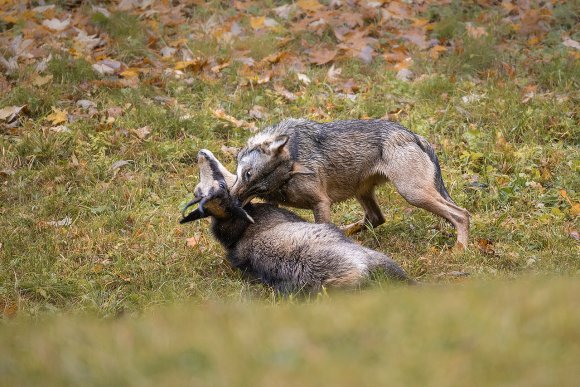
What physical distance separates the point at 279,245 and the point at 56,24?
7.45 meters

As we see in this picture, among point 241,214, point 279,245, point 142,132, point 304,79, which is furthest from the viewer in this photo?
point 304,79

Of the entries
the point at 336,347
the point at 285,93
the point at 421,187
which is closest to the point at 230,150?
the point at 285,93

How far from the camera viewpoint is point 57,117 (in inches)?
422

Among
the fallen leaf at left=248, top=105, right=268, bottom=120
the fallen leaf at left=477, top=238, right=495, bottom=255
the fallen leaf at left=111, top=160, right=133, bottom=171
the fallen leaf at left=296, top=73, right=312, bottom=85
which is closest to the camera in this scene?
the fallen leaf at left=477, top=238, right=495, bottom=255

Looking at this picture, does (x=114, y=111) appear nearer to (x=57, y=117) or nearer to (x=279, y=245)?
(x=57, y=117)

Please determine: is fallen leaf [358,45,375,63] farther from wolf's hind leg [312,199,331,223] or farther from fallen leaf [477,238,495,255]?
fallen leaf [477,238,495,255]

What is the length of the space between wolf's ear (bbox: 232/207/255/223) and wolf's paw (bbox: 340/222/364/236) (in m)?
1.55

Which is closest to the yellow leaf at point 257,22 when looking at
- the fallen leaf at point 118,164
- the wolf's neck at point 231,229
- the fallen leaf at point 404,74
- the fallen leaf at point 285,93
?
the fallen leaf at point 285,93

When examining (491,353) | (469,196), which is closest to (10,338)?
(491,353)

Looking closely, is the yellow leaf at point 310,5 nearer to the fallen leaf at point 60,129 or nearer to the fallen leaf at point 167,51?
the fallen leaf at point 167,51

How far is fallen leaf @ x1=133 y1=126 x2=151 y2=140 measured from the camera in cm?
1058

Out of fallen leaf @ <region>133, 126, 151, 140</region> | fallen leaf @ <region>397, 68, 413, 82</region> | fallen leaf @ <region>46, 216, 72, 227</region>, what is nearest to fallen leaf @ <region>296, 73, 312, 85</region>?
fallen leaf @ <region>397, 68, 413, 82</region>

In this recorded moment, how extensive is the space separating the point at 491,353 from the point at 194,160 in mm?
7535

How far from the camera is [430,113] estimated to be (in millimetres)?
11156
